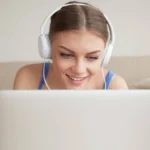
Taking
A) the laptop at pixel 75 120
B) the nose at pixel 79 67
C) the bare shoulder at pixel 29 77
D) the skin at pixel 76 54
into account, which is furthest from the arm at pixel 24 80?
the laptop at pixel 75 120

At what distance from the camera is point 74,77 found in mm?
903

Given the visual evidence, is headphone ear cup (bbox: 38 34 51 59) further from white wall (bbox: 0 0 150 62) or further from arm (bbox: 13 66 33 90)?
white wall (bbox: 0 0 150 62)

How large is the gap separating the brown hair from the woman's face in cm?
2

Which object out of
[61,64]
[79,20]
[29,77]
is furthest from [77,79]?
[29,77]

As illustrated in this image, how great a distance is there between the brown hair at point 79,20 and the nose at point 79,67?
120mm

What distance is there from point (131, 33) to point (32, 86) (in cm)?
107

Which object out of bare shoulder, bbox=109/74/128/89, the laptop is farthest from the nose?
the laptop

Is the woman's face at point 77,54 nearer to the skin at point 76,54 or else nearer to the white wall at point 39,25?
the skin at point 76,54

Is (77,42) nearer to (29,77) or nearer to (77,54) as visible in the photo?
(77,54)

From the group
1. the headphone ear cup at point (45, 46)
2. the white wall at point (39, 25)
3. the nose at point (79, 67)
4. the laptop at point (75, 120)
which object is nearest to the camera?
the laptop at point (75, 120)

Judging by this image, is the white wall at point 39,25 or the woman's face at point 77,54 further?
the white wall at point 39,25

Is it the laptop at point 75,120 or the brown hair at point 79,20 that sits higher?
the brown hair at point 79,20

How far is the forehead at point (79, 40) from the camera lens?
2.81ft

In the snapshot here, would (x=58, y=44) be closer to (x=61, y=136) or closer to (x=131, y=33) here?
(x=61, y=136)
